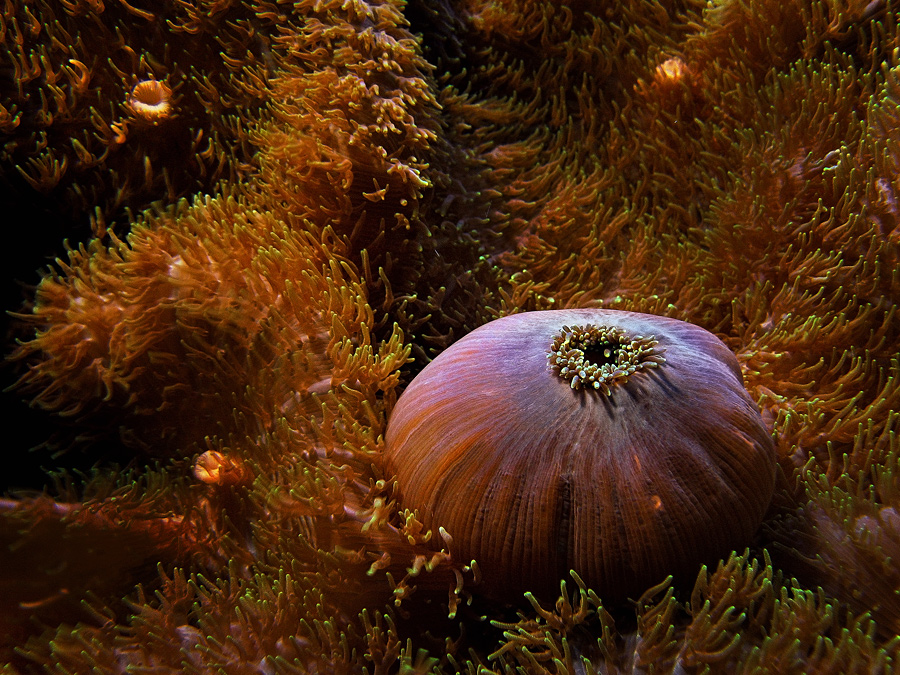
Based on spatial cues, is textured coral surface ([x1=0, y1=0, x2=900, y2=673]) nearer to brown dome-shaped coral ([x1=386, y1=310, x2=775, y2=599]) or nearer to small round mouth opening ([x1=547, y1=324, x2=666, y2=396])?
brown dome-shaped coral ([x1=386, y1=310, x2=775, y2=599])

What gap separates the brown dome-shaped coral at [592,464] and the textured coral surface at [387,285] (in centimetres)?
8

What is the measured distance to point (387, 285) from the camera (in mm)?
1813

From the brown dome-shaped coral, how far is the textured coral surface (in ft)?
0.26

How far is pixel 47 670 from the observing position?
1457 millimetres

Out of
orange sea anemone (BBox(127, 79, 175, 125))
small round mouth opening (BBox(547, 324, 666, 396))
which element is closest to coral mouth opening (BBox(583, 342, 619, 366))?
small round mouth opening (BBox(547, 324, 666, 396))

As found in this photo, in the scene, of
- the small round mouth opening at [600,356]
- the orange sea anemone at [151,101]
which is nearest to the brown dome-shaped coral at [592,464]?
the small round mouth opening at [600,356]

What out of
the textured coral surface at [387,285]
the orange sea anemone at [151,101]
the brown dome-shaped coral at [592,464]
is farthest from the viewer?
the orange sea anemone at [151,101]

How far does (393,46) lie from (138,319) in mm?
1221

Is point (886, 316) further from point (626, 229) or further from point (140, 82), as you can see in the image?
point (140, 82)

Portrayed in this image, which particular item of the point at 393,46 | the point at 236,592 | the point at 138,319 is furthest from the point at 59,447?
the point at 393,46

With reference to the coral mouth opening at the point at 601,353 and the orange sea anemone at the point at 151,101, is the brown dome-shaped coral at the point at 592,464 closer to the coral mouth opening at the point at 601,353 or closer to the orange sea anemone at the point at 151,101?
the coral mouth opening at the point at 601,353

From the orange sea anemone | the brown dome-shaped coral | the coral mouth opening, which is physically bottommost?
the brown dome-shaped coral

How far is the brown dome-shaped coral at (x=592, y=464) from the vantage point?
1.23 metres

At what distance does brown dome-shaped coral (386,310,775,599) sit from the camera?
1232mm
